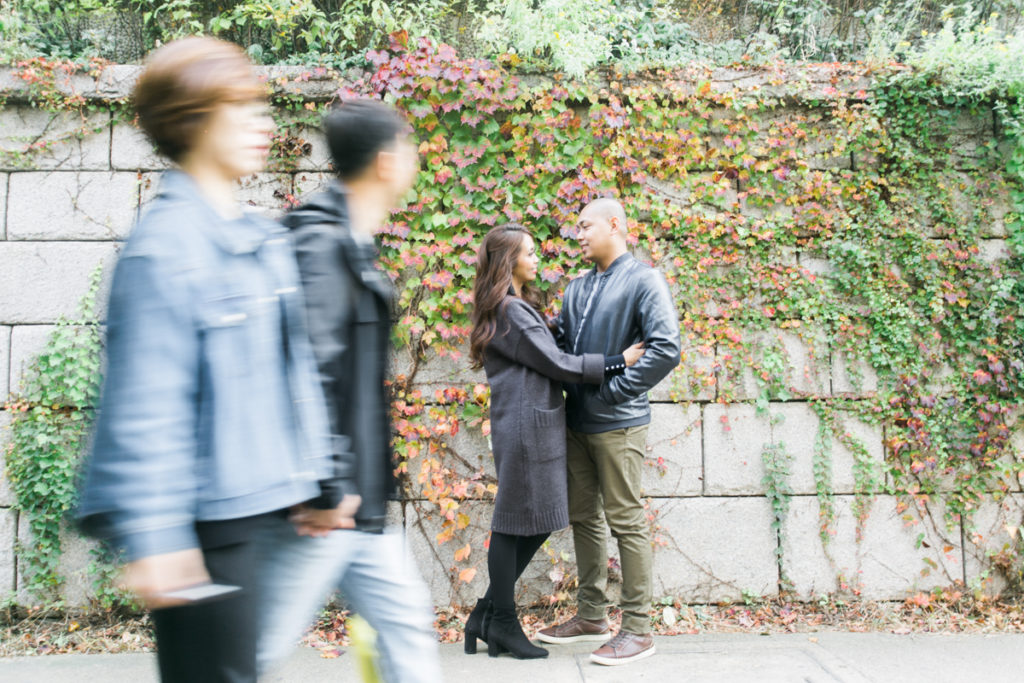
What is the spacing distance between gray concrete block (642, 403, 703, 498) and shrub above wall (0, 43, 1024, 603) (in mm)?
12

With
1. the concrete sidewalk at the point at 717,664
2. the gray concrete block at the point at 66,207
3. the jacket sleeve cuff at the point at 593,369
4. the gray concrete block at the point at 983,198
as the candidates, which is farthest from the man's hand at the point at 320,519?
the gray concrete block at the point at 983,198

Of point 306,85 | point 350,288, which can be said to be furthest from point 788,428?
point 306,85

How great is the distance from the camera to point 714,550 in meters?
3.80

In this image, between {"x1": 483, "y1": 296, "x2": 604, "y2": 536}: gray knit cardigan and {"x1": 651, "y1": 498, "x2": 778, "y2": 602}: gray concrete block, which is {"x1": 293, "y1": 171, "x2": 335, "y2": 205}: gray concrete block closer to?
{"x1": 483, "y1": 296, "x2": 604, "y2": 536}: gray knit cardigan

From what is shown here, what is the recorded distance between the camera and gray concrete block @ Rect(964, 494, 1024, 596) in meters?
3.79

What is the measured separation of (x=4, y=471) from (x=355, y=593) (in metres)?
2.87

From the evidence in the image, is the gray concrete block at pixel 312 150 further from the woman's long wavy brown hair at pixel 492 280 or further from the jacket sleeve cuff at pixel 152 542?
the jacket sleeve cuff at pixel 152 542

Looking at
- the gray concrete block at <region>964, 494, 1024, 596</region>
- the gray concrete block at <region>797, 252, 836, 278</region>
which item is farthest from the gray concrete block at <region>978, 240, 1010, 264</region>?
the gray concrete block at <region>964, 494, 1024, 596</region>

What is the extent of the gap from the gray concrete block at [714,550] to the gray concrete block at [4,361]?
11.2 feet

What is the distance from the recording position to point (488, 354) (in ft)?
10.4

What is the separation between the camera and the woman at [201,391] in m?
1.24

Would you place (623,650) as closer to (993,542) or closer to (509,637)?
(509,637)

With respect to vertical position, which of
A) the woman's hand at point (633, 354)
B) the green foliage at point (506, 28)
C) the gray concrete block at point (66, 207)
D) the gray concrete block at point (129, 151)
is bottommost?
the woman's hand at point (633, 354)

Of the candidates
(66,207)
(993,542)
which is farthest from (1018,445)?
(66,207)
